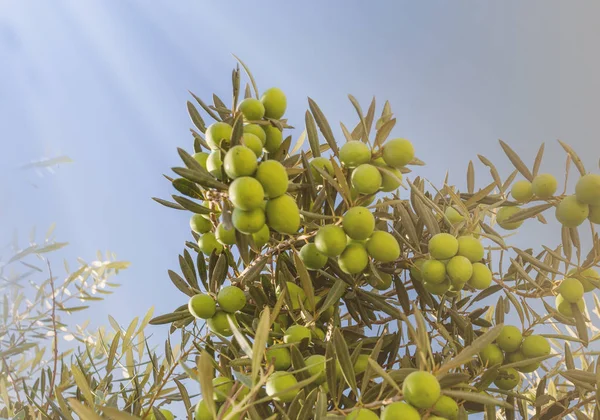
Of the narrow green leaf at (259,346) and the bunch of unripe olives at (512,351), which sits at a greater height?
the narrow green leaf at (259,346)

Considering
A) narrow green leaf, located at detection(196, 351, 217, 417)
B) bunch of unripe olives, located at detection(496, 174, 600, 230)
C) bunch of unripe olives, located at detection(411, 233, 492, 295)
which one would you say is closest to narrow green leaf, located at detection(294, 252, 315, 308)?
bunch of unripe olives, located at detection(411, 233, 492, 295)

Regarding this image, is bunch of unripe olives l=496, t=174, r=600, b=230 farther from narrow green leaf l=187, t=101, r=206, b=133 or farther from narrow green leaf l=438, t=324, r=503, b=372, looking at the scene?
narrow green leaf l=187, t=101, r=206, b=133

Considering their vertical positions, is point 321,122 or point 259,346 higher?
point 321,122

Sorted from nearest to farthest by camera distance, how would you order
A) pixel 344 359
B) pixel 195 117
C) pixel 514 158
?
pixel 344 359 < pixel 195 117 < pixel 514 158

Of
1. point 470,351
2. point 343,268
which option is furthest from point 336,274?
point 470,351

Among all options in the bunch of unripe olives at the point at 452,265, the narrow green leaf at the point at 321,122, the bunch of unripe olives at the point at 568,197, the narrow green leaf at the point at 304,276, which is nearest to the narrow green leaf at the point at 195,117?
the narrow green leaf at the point at 321,122

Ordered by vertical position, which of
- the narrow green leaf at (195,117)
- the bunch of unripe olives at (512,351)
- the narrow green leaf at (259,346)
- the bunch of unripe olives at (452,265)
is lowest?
the bunch of unripe olives at (512,351)

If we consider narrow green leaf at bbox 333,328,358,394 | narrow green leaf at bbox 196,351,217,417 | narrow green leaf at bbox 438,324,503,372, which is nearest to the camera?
narrow green leaf at bbox 196,351,217,417

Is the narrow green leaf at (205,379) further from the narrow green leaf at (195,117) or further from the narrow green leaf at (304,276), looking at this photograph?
the narrow green leaf at (195,117)

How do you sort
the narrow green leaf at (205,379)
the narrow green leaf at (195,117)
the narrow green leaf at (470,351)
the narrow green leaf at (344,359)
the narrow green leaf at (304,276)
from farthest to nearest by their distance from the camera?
the narrow green leaf at (195,117) < the narrow green leaf at (304,276) < the narrow green leaf at (344,359) < the narrow green leaf at (470,351) < the narrow green leaf at (205,379)

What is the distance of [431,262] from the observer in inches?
50.8

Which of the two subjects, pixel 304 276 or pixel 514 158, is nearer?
pixel 304 276

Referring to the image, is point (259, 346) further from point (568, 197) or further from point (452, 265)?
point (568, 197)


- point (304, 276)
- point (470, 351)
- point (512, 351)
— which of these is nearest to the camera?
point (470, 351)
